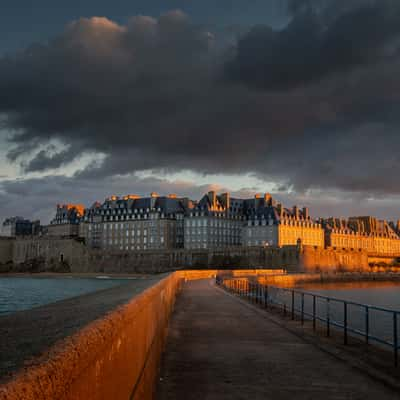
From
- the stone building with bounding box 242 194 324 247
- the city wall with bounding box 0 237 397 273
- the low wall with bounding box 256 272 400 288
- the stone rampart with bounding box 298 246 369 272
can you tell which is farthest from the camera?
the stone building with bounding box 242 194 324 247

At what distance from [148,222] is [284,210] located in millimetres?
31910

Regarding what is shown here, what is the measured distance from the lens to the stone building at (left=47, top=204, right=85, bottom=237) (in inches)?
5807

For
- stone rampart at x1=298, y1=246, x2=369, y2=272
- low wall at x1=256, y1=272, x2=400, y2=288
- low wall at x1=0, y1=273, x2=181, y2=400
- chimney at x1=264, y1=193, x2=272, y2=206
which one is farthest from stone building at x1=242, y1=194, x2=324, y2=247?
low wall at x1=0, y1=273, x2=181, y2=400

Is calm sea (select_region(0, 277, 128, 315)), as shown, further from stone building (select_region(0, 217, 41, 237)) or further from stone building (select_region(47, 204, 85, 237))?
stone building (select_region(0, 217, 41, 237))

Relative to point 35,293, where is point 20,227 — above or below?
above

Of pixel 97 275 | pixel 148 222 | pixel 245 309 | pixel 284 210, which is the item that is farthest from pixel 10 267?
pixel 245 309

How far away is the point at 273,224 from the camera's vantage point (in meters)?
112

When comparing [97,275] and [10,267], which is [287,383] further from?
[10,267]

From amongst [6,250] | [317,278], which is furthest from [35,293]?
[6,250]

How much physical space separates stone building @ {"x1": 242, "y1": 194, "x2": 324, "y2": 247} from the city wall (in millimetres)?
11213

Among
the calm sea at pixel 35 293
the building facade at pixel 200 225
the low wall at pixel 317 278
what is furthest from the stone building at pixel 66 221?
the low wall at pixel 317 278

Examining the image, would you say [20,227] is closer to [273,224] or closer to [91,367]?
[273,224]

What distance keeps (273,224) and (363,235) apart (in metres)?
52.5

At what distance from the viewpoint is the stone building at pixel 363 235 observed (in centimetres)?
13838
